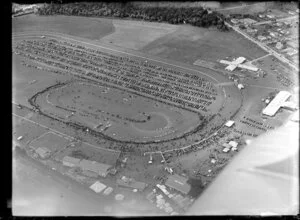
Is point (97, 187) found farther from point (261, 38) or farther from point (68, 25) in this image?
point (68, 25)

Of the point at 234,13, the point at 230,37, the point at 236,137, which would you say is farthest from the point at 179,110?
the point at 234,13

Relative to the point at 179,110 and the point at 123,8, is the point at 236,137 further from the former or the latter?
the point at 123,8

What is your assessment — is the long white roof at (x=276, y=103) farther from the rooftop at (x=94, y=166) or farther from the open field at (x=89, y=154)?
the rooftop at (x=94, y=166)

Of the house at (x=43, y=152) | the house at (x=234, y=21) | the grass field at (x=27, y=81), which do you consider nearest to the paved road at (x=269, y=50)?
the house at (x=234, y=21)

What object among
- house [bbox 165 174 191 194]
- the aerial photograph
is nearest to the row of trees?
the aerial photograph

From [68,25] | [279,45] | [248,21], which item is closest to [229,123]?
[279,45]

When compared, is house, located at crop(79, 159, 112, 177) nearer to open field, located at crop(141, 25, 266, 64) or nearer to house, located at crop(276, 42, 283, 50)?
open field, located at crop(141, 25, 266, 64)
